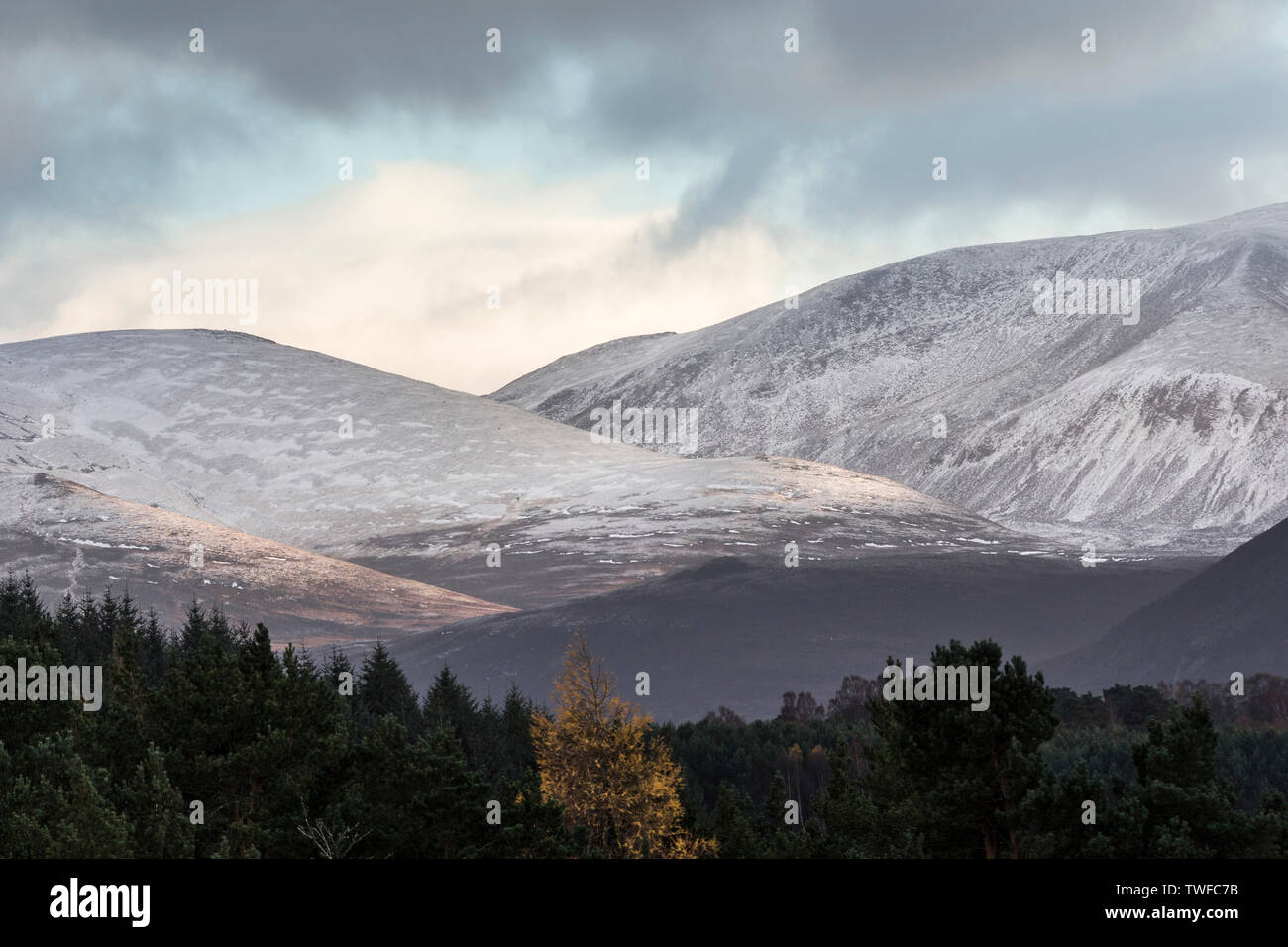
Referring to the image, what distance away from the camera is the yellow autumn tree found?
53.8 meters

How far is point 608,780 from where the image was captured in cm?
5509

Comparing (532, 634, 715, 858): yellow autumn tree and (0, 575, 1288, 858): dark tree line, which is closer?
(0, 575, 1288, 858): dark tree line

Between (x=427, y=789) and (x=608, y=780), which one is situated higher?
(x=427, y=789)

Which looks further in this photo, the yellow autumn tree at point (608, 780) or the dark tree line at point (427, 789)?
the yellow autumn tree at point (608, 780)

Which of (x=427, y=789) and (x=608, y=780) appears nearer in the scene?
(x=427, y=789)

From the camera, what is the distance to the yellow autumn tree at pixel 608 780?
2117 inches

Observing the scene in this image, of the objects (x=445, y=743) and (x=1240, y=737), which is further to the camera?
(x=1240, y=737)

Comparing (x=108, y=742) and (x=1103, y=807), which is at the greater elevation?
(x=108, y=742)
